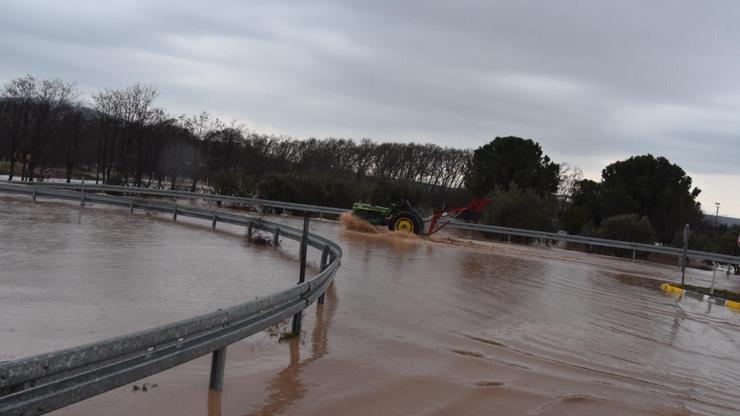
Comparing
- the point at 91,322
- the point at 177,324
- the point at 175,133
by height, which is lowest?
the point at 91,322

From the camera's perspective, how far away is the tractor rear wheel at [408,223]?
30.9m

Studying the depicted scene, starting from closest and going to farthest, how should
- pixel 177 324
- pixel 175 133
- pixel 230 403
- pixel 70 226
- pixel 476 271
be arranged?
pixel 177 324 → pixel 230 403 → pixel 476 271 → pixel 70 226 → pixel 175 133

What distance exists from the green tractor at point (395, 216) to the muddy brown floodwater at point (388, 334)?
1099 centimetres

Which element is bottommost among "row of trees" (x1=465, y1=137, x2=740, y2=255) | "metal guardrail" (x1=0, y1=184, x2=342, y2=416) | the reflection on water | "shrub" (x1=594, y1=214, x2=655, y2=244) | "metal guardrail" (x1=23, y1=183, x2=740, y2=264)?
the reflection on water

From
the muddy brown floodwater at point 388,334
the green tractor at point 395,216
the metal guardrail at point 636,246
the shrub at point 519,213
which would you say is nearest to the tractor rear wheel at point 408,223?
the green tractor at point 395,216

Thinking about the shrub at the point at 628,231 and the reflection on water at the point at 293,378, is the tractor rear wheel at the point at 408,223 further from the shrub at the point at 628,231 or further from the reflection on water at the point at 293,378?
the reflection on water at the point at 293,378

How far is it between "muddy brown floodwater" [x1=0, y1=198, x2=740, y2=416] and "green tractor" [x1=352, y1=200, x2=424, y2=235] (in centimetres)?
1099

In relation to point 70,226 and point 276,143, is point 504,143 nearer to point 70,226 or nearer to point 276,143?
point 276,143

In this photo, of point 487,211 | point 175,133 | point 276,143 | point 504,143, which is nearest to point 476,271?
point 487,211

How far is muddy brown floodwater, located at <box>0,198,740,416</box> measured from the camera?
6.67 meters

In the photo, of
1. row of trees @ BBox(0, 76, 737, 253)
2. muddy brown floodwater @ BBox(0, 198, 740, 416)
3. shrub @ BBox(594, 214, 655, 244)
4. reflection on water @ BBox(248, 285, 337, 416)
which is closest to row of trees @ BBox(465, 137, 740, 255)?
row of trees @ BBox(0, 76, 737, 253)

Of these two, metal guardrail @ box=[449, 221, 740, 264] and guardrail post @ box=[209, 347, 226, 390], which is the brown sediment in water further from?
guardrail post @ box=[209, 347, 226, 390]

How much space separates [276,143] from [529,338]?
83190 millimetres

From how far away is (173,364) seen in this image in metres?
5.33
